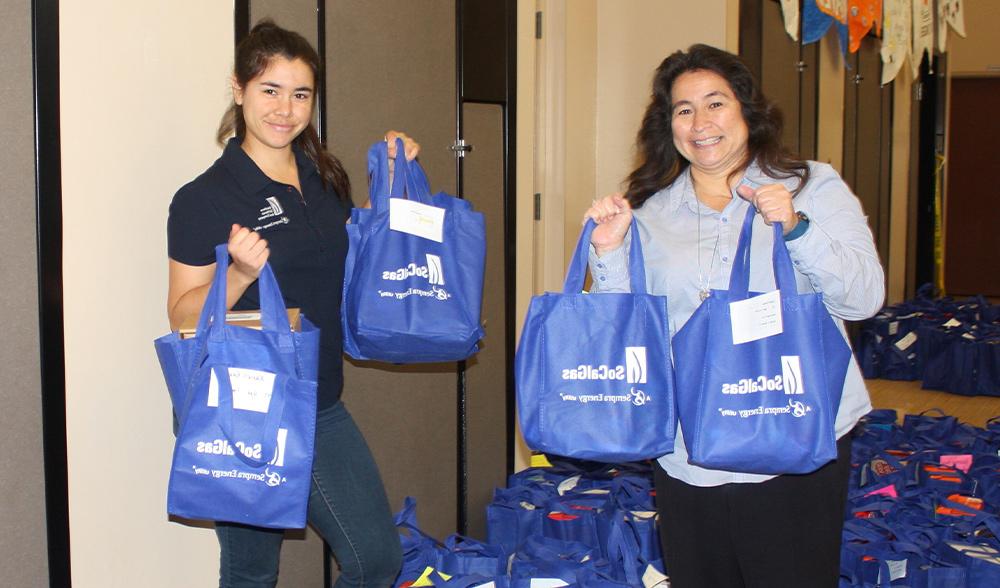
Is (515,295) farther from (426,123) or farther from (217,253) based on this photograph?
(217,253)

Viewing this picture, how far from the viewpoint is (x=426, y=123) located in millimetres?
3307

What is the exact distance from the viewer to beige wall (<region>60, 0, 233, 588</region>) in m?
2.06

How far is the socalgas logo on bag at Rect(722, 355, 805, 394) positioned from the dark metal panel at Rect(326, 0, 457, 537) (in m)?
1.59

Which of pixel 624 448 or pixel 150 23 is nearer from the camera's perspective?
pixel 624 448

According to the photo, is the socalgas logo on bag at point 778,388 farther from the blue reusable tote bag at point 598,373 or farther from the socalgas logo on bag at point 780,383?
the blue reusable tote bag at point 598,373

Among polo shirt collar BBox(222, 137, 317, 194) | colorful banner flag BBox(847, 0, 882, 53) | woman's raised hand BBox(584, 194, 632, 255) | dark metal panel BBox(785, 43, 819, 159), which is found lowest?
woman's raised hand BBox(584, 194, 632, 255)

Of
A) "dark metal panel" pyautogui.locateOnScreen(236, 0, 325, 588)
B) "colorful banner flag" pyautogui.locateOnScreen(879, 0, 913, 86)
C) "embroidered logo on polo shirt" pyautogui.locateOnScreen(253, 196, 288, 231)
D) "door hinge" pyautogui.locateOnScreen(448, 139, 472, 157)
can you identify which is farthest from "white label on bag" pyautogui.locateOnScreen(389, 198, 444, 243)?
"colorful banner flag" pyautogui.locateOnScreen(879, 0, 913, 86)

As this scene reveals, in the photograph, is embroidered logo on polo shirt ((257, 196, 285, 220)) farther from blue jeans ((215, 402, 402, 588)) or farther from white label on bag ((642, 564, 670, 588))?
white label on bag ((642, 564, 670, 588))

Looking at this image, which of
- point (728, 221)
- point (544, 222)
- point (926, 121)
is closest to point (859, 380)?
point (728, 221)

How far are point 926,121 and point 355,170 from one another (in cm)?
892

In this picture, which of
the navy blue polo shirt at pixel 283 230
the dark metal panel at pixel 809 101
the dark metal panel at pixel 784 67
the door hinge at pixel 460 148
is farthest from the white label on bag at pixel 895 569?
the dark metal panel at pixel 809 101

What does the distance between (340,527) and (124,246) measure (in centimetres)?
76

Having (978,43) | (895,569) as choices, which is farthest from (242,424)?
(978,43)

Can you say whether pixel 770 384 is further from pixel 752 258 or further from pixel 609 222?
pixel 609 222
